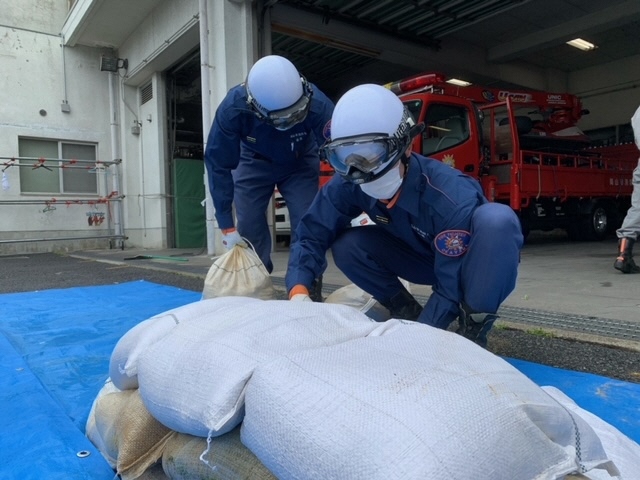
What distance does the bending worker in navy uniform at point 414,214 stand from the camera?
1.40m

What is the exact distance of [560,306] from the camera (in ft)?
8.74

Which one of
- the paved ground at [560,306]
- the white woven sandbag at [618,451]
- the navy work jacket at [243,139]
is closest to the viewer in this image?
the white woven sandbag at [618,451]

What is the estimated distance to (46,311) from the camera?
121 inches

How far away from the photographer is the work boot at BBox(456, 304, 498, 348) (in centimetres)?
149

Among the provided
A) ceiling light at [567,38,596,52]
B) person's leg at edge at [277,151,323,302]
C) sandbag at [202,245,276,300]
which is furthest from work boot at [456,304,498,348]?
ceiling light at [567,38,596,52]

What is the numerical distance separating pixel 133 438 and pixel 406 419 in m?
0.71

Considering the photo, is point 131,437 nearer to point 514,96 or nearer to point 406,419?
point 406,419

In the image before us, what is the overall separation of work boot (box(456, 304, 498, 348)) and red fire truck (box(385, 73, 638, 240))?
4235mm

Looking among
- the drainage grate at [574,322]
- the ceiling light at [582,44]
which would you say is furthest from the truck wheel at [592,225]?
the drainage grate at [574,322]

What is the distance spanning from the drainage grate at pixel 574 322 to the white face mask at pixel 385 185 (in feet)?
3.78

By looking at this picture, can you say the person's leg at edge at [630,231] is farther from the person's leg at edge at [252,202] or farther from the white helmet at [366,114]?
the white helmet at [366,114]

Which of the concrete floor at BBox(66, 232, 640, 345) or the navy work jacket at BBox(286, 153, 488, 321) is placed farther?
the concrete floor at BBox(66, 232, 640, 345)

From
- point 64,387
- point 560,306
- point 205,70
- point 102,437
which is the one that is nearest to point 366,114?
point 102,437

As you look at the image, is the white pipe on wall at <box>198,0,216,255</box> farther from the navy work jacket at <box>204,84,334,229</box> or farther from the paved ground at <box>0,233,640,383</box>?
the navy work jacket at <box>204,84,334,229</box>
